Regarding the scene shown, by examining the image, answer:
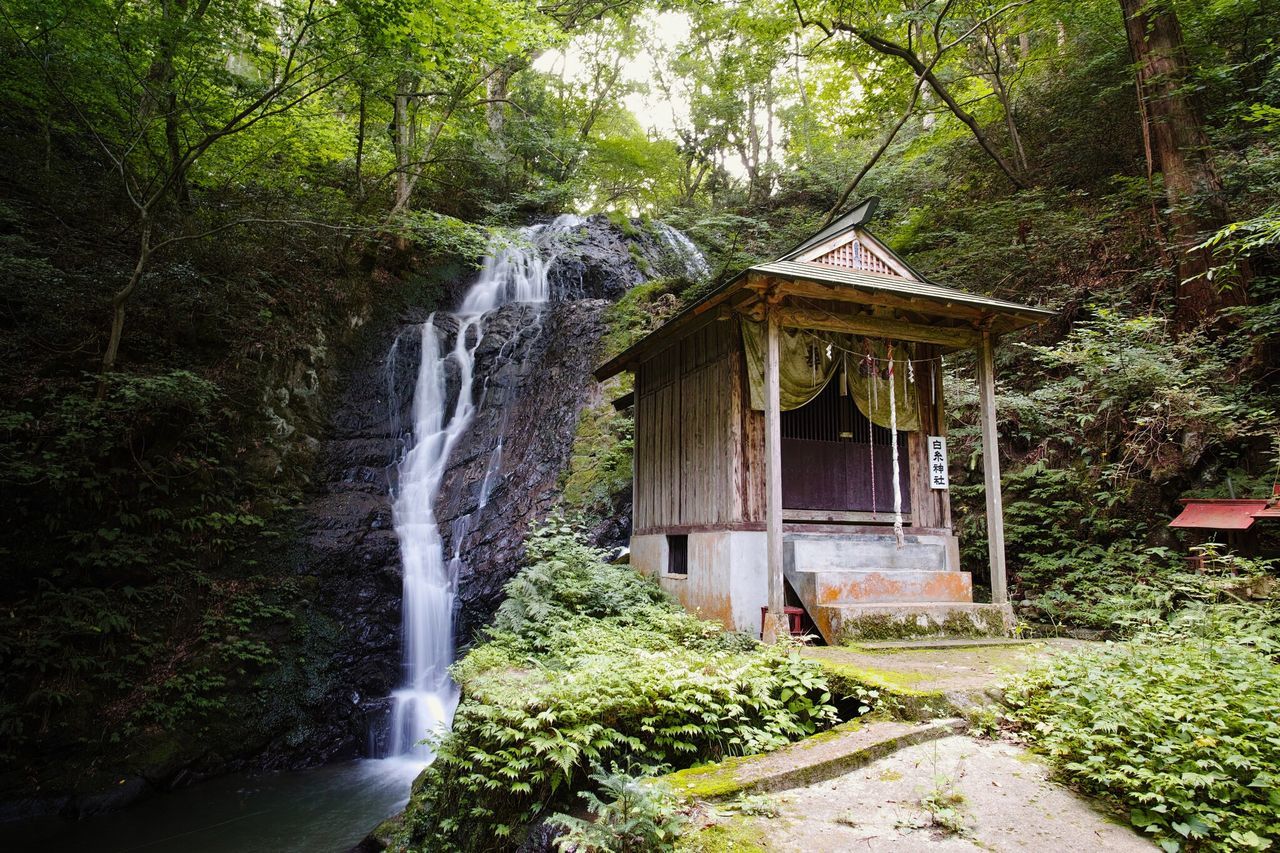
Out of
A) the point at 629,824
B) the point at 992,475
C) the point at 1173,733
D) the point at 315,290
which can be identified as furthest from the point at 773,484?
the point at 315,290

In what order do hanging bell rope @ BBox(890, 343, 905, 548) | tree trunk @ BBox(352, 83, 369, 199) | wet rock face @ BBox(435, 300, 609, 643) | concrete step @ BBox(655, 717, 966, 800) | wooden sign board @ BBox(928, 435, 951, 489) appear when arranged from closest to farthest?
concrete step @ BBox(655, 717, 966, 800)
hanging bell rope @ BBox(890, 343, 905, 548)
wooden sign board @ BBox(928, 435, 951, 489)
wet rock face @ BBox(435, 300, 609, 643)
tree trunk @ BBox(352, 83, 369, 199)

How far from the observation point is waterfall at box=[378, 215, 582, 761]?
1106 cm

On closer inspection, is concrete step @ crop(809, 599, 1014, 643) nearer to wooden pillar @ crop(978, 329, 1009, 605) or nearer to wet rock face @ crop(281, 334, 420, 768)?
wooden pillar @ crop(978, 329, 1009, 605)

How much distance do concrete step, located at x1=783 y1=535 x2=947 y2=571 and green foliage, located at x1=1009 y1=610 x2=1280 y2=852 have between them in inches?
133

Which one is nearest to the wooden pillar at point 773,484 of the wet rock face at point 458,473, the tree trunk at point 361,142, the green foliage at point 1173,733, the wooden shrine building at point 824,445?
the wooden shrine building at point 824,445

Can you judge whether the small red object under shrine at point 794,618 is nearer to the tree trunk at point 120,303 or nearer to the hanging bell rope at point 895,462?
the hanging bell rope at point 895,462

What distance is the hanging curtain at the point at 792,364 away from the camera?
28.5 ft

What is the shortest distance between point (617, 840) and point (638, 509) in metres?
8.29

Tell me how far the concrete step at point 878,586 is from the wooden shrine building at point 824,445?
18mm

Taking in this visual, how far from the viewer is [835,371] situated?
9.38 m

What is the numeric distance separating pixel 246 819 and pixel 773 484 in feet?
25.0

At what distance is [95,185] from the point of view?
46.1 ft

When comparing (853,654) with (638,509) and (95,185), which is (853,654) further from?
(95,185)

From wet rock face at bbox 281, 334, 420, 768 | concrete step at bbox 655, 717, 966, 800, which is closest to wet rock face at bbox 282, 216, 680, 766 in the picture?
wet rock face at bbox 281, 334, 420, 768
